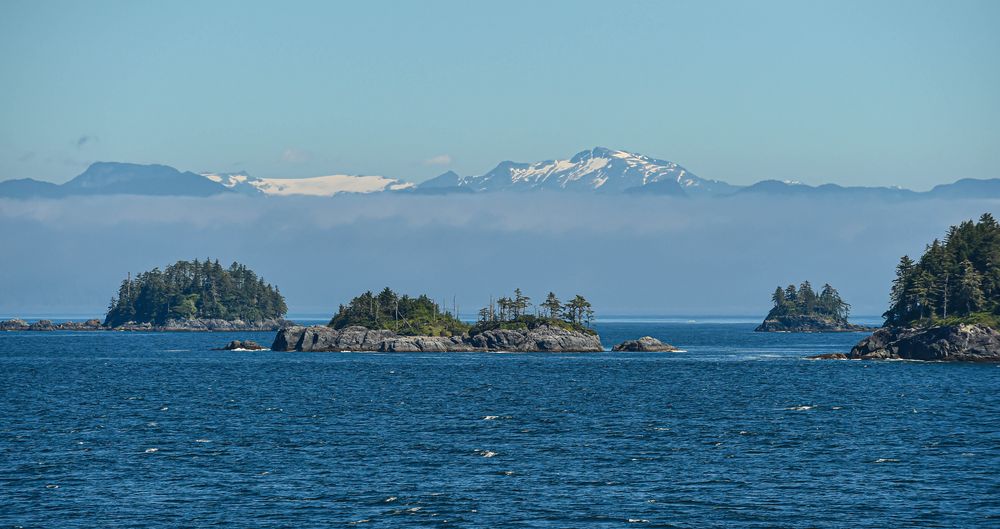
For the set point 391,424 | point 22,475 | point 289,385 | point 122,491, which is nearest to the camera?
point 122,491

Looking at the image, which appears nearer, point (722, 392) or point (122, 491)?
point (122, 491)

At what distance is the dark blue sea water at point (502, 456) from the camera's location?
6750cm

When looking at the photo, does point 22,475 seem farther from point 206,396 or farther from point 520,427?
point 206,396

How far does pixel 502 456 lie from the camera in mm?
89375

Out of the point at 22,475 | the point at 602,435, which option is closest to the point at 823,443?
the point at 602,435

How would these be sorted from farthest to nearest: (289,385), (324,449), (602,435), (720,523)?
(289,385) → (602,435) → (324,449) → (720,523)

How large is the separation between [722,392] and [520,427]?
163 ft

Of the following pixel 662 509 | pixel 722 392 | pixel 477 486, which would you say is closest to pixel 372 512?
pixel 477 486

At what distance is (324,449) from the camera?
304 ft

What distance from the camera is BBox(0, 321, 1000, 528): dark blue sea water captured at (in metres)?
67.5

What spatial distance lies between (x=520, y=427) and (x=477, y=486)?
32.9 meters

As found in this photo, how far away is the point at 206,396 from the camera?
467 feet

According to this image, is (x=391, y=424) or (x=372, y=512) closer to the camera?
(x=372, y=512)

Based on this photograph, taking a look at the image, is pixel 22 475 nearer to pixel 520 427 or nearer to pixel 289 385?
pixel 520 427
